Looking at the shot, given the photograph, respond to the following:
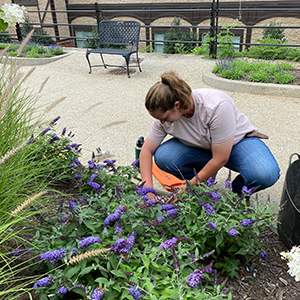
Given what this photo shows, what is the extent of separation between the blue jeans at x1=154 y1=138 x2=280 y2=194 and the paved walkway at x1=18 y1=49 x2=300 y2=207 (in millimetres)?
431

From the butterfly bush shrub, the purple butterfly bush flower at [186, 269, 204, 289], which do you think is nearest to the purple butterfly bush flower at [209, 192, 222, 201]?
the butterfly bush shrub

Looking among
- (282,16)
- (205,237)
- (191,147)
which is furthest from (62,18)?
(205,237)

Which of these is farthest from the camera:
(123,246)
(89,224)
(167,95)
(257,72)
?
(257,72)

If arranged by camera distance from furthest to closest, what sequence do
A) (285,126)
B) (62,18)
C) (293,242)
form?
1. (62,18)
2. (285,126)
3. (293,242)

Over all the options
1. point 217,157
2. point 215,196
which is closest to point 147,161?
point 217,157

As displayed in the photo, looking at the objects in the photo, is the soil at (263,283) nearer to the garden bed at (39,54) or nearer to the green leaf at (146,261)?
the green leaf at (146,261)

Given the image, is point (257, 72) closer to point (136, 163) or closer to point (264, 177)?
point (264, 177)

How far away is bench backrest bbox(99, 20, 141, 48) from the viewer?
8016 mm

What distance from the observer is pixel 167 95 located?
220 cm

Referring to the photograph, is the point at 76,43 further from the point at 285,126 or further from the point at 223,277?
the point at 223,277

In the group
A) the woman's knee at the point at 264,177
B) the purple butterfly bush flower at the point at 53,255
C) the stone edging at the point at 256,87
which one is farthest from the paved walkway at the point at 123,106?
the purple butterfly bush flower at the point at 53,255

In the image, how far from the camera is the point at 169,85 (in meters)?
2.23

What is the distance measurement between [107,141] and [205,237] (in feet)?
8.52

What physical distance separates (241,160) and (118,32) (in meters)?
6.63
